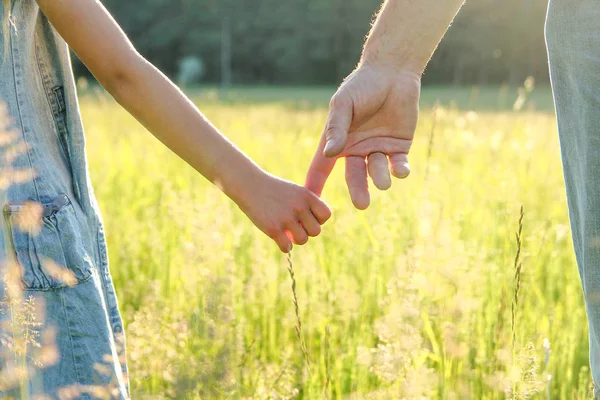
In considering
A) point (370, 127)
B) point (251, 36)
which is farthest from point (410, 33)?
point (251, 36)

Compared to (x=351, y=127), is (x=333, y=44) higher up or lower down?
higher up

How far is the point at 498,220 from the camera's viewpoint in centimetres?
296

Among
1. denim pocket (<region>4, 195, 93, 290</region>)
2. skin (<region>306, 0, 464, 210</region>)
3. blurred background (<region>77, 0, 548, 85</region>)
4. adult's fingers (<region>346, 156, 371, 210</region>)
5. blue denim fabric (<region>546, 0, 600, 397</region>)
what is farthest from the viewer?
blurred background (<region>77, 0, 548, 85</region>)

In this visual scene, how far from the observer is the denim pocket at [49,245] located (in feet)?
4.20

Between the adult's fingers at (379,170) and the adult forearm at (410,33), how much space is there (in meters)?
0.25

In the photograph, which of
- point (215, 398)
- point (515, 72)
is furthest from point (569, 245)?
point (515, 72)

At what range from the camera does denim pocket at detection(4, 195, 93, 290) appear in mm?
1279

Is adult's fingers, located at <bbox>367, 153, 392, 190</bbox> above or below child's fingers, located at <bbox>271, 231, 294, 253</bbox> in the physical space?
above

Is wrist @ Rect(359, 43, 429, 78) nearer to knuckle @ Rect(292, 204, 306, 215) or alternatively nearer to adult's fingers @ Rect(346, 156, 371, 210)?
adult's fingers @ Rect(346, 156, 371, 210)

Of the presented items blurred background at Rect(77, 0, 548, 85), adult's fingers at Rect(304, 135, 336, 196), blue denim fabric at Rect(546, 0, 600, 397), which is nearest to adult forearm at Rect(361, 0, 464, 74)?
adult's fingers at Rect(304, 135, 336, 196)

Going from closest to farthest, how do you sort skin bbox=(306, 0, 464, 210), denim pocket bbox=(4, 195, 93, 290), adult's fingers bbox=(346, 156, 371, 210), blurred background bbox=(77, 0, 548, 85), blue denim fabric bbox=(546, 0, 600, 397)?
1. blue denim fabric bbox=(546, 0, 600, 397)
2. denim pocket bbox=(4, 195, 93, 290)
3. adult's fingers bbox=(346, 156, 371, 210)
4. skin bbox=(306, 0, 464, 210)
5. blurred background bbox=(77, 0, 548, 85)

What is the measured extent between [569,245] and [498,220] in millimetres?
403

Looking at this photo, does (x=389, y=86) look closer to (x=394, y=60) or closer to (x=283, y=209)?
(x=394, y=60)

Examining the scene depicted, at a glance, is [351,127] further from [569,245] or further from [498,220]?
[569,245]
